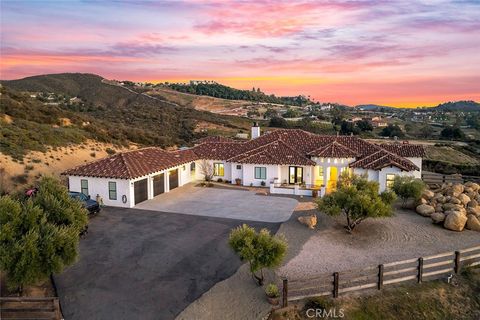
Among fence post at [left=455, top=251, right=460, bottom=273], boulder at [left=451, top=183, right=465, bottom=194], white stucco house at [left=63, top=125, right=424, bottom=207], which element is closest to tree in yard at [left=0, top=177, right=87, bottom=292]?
white stucco house at [left=63, top=125, right=424, bottom=207]

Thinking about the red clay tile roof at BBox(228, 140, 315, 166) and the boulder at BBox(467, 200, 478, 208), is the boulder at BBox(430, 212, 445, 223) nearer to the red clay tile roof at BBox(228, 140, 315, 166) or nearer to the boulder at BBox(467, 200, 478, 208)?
the boulder at BBox(467, 200, 478, 208)

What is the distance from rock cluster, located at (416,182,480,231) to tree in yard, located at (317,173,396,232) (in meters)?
3.77

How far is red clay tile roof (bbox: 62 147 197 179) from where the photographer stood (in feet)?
87.9

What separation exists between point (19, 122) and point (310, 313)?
40101 mm

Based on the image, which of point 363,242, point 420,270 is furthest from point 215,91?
point 420,270

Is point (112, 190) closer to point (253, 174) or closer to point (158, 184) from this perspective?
point (158, 184)

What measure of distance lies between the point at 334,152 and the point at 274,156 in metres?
5.15

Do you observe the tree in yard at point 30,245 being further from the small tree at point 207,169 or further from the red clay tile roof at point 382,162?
the red clay tile roof at point 382,162

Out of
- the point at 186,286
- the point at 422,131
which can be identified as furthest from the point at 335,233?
the point at 422,131

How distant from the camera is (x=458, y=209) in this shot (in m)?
22.5

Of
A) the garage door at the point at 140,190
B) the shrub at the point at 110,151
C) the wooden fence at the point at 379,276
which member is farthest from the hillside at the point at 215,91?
the wooden fence at the point at 379,276

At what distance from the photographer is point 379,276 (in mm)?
14180

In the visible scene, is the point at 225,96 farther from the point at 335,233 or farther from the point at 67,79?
the point at 335,233

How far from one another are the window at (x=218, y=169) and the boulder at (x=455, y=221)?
65.4 ft
